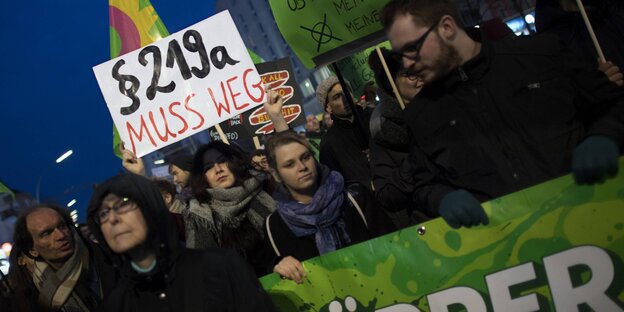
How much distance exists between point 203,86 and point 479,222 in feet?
12.2

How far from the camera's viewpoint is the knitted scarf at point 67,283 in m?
4.16

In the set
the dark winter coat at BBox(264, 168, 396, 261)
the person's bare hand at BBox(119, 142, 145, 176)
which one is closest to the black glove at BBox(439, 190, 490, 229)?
the dark winter coat at BBox(264, 168, 396, 261)

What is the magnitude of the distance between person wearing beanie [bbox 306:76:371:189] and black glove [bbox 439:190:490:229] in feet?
8.51

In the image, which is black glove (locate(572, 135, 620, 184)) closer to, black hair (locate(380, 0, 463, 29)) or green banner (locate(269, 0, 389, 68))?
black hair (locate(380, 0, 463, 29))

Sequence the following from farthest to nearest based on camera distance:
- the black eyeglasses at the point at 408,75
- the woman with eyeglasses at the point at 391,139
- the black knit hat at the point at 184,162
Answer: the black knit hat at the point at 184,162 < the black eyeglasses at the point at 408,75 < the woman with eyeglasses at the point at 391,139

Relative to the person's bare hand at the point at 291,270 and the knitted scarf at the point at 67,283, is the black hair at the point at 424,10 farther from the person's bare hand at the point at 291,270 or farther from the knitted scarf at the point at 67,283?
the knitted scarf at the point at 67,283

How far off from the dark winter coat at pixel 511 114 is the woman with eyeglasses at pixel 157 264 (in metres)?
0.93

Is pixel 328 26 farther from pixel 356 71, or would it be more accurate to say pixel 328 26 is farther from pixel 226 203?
pixel 356 71

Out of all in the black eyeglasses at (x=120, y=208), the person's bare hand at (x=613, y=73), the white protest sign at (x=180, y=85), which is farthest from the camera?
the white protest sign at (x=180, y=85)

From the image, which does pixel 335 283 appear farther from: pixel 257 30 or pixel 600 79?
pixel 257 30

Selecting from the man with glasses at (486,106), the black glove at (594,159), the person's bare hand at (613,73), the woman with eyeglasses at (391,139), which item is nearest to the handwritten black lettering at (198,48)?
the woman with eyeglasses at (391,139)

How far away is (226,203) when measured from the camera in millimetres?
4605

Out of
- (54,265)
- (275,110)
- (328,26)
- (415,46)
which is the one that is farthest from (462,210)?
(54,265)

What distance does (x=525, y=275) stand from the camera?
2732 mm
